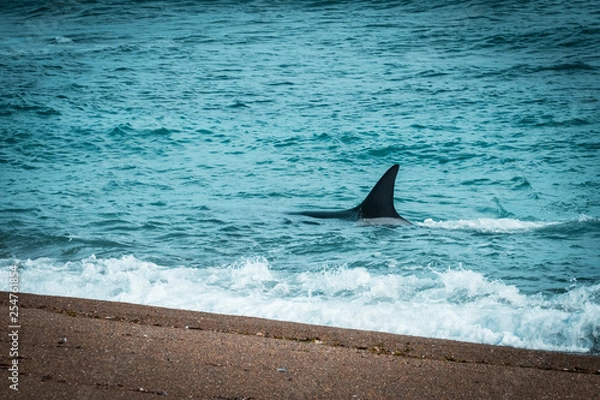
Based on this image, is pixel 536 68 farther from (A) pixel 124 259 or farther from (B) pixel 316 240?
(A) pixel 124 259

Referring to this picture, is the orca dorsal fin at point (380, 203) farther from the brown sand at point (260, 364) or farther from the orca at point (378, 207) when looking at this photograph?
the brown sand at point (260, 364)

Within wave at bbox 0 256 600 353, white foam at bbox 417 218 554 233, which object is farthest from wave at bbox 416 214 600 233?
wave at bbox 0 256 600 353

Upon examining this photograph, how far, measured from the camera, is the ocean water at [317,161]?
6707 mm

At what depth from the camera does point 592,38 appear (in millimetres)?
21578

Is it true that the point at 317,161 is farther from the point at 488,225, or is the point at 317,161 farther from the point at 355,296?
the point at 355,296

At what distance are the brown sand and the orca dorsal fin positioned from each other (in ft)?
13.9

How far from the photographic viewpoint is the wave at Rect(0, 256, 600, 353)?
5508 mm

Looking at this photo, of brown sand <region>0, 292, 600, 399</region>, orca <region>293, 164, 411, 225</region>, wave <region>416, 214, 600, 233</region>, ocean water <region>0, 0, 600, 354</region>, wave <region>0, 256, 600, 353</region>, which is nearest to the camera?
brown sand <region>0, 292, 600, 399</region>

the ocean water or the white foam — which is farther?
the white foam

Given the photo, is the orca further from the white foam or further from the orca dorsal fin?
the white foam

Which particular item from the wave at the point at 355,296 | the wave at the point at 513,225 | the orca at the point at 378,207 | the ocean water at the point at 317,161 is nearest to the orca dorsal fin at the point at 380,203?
the orca at the point at 378,207

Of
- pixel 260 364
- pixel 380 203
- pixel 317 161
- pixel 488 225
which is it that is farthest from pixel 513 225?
pixel 260 364

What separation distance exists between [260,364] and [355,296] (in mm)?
2334

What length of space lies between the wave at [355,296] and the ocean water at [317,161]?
32 millimetres
